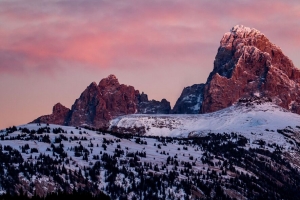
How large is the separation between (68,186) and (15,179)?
13939mm

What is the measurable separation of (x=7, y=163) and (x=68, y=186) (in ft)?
52.5

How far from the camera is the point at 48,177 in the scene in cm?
19775

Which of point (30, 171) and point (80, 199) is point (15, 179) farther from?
point (80, 199)

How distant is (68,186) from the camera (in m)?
196

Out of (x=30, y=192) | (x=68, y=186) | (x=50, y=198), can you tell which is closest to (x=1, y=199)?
(x=50, y=198)

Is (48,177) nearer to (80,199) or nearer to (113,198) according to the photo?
(113,198)

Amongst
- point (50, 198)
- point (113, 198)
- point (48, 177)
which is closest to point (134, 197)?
point (113, 198)

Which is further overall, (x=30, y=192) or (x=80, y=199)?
(x=30, y=192)

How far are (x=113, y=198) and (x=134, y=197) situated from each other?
6.59 metres

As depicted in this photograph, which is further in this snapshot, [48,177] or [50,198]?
[48,177]

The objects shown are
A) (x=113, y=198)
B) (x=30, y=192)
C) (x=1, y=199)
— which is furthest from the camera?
(x=113, y=198)

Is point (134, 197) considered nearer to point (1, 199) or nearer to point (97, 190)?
point (97, 190)

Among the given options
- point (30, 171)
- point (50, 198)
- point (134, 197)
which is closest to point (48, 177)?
point (30, 171)

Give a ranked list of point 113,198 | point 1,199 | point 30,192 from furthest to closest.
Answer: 1. point 113,198
2. point 30,192
3. point 1,199
